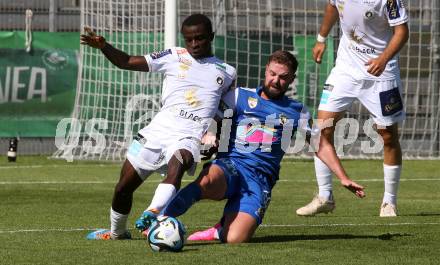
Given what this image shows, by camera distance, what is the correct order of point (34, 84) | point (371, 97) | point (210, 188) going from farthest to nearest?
point (34, 84) < point (371, 97) < point (210, 188)

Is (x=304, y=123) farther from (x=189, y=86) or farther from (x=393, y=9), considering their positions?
(x=393, y=9)

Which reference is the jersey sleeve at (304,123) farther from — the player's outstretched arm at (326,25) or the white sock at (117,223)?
the player's outstretched arm at (326,25)

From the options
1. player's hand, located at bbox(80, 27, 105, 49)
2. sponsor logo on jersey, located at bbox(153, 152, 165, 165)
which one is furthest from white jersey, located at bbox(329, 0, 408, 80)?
player's hand, located at bbox(80, 27, 105, 49)

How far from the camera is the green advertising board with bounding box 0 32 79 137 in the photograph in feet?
60.6

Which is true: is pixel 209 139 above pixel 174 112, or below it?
below

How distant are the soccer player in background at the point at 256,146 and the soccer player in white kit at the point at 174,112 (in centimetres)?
23

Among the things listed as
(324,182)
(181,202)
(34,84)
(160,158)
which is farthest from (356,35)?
(34,84)

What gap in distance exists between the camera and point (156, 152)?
330 inches

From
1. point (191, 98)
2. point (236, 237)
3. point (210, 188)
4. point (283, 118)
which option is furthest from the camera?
point (283, 118)

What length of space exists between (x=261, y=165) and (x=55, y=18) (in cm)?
1133

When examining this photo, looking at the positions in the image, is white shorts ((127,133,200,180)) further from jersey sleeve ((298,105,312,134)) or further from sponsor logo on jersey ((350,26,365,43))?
sponsor logo on jersey ((350,26,365,43))

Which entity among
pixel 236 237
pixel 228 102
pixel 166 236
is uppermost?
pixel 228 102

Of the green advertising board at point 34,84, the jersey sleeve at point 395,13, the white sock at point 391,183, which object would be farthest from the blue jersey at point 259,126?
the green advertising board at point 34,84

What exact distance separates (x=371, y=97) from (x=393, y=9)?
0.86m
